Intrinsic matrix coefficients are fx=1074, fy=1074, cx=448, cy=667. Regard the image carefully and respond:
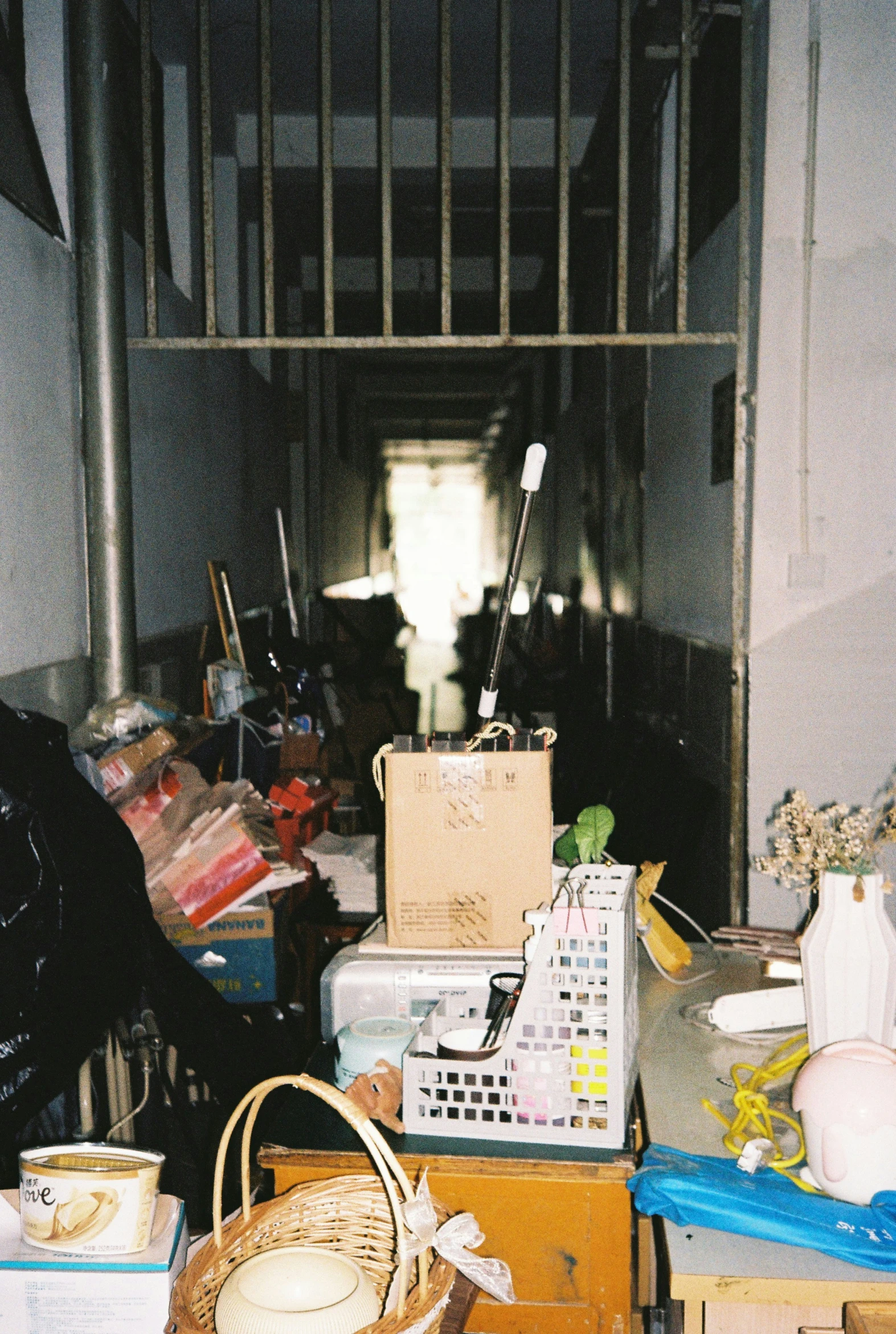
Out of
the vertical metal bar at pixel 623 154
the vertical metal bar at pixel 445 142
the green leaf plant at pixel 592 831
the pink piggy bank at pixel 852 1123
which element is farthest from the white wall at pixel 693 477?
the pink piggy bank at pixel 852 1123

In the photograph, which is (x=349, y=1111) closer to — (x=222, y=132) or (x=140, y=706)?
(x=140, y=706)

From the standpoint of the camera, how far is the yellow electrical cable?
1.32 meters

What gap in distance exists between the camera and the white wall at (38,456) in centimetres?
244

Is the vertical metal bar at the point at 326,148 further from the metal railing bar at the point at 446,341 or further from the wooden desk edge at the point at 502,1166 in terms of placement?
the wooden desk edge at the point at 502,1166

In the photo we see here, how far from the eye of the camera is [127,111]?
373 centimetres

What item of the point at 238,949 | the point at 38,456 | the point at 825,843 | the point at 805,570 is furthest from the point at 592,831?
the point at 38,456

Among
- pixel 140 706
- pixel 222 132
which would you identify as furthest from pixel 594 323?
pixel 140 706

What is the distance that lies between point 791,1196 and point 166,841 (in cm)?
164

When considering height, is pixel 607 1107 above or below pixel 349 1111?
below

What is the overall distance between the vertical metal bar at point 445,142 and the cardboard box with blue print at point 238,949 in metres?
1.57

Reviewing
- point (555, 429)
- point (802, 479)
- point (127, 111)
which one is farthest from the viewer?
point (555, 429)

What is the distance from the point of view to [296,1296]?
104 cm

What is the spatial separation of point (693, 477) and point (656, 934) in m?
2.10

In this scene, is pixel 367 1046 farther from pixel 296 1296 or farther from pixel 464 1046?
pixel 296 1296
